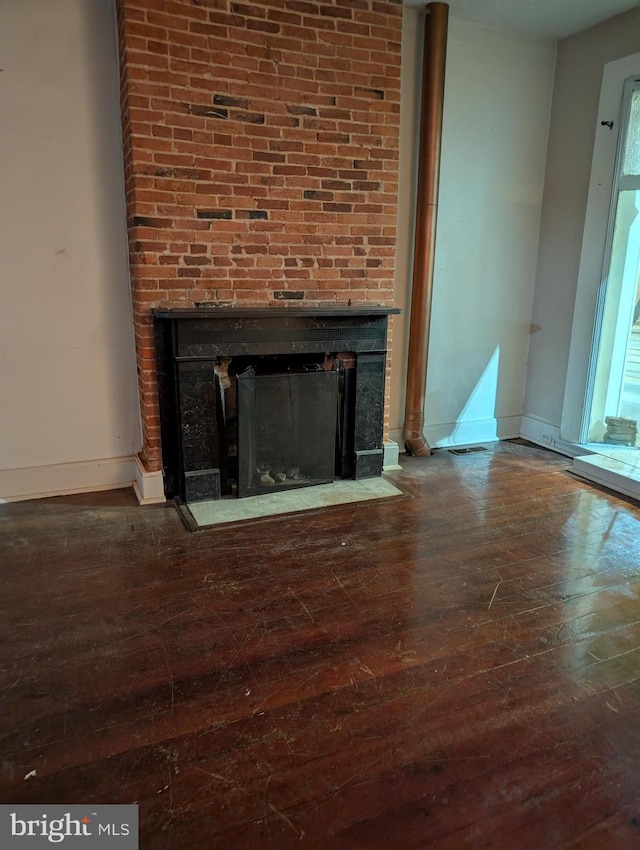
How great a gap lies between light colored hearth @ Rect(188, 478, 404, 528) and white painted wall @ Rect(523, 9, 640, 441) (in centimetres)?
168

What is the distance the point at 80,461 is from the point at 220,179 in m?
1.80

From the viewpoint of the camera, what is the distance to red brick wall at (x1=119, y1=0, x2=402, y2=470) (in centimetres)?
286

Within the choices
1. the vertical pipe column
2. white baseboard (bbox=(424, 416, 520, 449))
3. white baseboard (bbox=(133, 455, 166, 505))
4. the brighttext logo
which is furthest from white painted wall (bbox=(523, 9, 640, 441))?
the brighttext logo

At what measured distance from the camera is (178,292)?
10.1ft

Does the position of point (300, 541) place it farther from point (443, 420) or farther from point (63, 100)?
point (63, 100)

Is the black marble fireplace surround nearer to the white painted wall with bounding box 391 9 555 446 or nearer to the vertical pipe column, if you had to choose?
the vertical pipe column

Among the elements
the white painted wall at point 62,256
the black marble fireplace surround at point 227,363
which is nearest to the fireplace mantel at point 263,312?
the black marble fireplace surround at point 227,363

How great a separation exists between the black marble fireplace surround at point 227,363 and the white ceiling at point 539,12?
6.42ft

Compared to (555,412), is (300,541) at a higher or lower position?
lower

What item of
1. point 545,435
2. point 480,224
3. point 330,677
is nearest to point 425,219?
point 480,224

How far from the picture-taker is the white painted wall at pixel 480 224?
3.80m

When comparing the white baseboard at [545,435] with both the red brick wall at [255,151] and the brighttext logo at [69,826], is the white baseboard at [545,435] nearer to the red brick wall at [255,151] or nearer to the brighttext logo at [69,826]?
the red brick wall at [255,151]

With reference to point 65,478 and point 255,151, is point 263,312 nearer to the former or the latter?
point 255,151

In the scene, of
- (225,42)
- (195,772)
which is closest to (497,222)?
(225,42)
